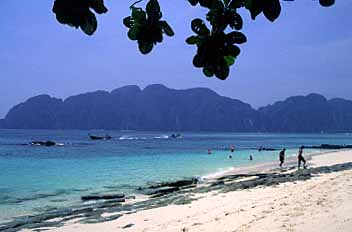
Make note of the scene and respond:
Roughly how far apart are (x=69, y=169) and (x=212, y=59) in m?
33.0

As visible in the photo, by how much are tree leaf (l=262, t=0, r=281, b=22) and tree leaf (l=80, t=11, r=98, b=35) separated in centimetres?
79

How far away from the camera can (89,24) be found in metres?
1.92

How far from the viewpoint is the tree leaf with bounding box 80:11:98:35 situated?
6.27 ft

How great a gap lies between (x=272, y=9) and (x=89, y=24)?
85cm

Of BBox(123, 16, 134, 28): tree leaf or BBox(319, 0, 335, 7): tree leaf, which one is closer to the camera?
BBox(319, 0, 335, 7): tree leaf

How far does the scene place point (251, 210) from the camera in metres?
10.2

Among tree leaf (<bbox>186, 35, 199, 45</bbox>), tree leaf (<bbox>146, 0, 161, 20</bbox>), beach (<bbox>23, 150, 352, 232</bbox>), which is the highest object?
tree leaf (<bbox>146, 0, 161, 20</bbox>)

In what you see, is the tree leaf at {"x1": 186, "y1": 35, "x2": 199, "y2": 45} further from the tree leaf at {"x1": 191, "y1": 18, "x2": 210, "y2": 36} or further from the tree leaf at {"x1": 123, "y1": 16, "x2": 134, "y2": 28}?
the tree leaf at {"x1": 123, "y1": 16, "x2": 134, "y2": 28}

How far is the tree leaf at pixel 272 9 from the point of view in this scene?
6.03ft

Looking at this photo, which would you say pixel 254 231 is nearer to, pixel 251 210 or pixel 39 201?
pixel 251 210

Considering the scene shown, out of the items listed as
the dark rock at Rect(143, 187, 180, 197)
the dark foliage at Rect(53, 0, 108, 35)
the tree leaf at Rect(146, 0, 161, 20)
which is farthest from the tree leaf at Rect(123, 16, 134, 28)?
the dark rock at Rect(143, 187, 180, 197)

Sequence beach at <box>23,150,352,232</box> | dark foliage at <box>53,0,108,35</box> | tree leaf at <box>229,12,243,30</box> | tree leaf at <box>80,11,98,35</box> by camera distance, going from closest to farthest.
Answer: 1. dark foliage at <box>53,0,108,35</box>
2. tree leaf at <box>80,11,98,35</box>
3. tree leaf at <box>229,12,243,30</box>
4. beach at <box>23,150,352,232</box>

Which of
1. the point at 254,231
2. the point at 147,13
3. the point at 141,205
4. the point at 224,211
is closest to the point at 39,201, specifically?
the point at 141,205

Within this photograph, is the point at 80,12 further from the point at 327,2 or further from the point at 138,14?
the point at 327,2
